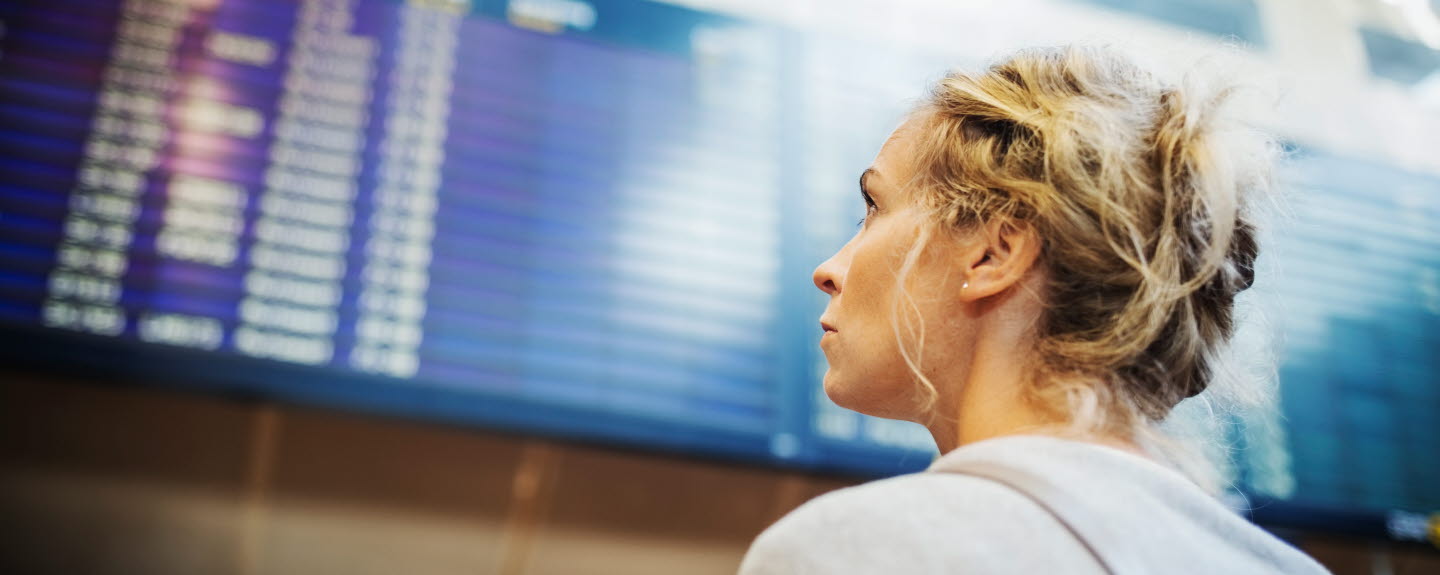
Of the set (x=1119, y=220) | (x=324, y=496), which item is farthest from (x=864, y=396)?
(x=324, y=496)

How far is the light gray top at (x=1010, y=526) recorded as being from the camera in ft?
1.69

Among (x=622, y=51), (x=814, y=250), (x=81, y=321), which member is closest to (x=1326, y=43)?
(x=814, y=250)

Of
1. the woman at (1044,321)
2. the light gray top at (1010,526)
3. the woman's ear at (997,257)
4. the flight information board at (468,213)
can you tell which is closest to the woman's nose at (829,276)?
the woman at (1044,321)

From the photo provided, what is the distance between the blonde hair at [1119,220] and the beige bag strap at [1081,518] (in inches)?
3.8

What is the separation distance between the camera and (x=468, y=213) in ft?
4.47

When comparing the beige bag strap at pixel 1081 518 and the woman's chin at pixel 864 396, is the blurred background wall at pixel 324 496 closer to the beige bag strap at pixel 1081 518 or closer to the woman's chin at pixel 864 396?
the woman's chin at pixel 864 396

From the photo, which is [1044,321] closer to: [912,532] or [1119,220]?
[1119,220]

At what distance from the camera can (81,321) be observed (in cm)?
115

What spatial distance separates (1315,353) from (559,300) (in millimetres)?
1315

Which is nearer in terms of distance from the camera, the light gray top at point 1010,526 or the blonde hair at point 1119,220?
the light gray top at point 1010,526

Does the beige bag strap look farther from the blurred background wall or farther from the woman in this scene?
the blurred background wall

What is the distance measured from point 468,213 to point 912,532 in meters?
0.97

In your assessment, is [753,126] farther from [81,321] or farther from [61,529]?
[61,529]

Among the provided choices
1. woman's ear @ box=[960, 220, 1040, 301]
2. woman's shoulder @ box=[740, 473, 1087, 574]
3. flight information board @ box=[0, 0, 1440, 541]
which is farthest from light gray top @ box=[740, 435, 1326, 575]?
flight information board @ box=[0, 0, 1440, 541]
